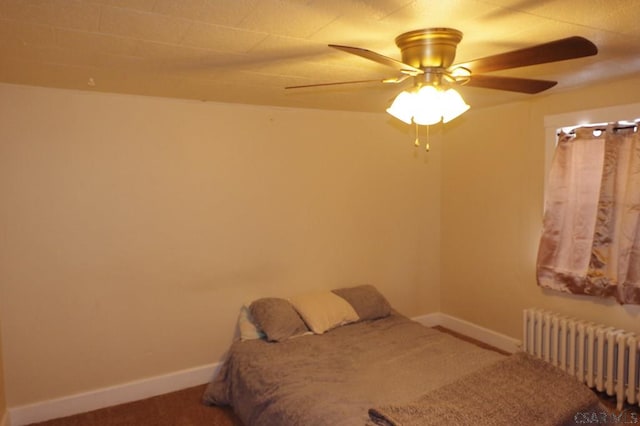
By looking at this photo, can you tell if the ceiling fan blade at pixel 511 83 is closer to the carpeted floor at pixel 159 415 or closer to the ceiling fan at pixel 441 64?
the ceiling fan at pixel 441 64

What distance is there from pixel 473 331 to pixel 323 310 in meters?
1.70

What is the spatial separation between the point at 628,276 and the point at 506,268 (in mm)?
1036

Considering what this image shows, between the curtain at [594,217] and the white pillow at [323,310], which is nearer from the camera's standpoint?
the curtain at [594,217]

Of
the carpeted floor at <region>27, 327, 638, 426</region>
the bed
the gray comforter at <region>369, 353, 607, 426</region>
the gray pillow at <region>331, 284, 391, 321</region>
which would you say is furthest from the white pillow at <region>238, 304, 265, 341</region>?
the gray comforter at <region>369, 353, 607, 426</region>

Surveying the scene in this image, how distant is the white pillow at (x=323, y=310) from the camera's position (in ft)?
11.1

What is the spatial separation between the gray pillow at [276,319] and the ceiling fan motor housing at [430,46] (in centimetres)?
210

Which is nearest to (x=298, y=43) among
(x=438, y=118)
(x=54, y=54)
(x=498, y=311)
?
(x=438, y=118)

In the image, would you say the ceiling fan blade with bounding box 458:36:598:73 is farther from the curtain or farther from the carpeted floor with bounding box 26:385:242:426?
the carpeted floor with bounding box 26:385:242:426

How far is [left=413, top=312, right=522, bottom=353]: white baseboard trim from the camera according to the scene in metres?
3.88

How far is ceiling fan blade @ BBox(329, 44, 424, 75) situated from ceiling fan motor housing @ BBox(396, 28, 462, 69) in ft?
0.13

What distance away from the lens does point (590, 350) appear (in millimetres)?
3084

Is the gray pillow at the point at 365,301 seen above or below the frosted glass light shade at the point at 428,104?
below

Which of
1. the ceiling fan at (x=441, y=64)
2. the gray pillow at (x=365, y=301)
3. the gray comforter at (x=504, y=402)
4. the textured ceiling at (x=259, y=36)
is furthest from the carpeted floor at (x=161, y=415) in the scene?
the ceiling fan at (x=441, y=64)

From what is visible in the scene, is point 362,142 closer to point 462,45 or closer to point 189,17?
point 462,45
